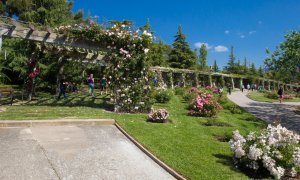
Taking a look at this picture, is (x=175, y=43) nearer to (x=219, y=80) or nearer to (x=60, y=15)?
(x=219, y=80)

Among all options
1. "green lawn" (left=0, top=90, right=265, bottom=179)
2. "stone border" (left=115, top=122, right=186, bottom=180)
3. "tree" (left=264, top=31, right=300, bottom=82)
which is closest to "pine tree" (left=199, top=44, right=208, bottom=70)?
"tree" (left=264, top=31, right=300, bottom=82)

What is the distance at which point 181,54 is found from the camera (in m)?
44.1

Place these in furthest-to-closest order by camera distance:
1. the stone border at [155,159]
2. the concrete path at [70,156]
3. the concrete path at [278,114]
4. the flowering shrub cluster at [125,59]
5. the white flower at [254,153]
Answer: the concrete path at [278,114] < the flowering shrub cluster at [125,59] < the white flower at [254,153] < the stone border at [155,159] < the concrete path at [70,156]

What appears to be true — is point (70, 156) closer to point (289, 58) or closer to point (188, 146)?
point (188, 146)

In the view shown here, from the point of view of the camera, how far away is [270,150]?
220 inches

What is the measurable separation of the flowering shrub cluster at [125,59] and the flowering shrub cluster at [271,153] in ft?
21.3

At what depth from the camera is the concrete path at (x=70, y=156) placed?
16.2 ft

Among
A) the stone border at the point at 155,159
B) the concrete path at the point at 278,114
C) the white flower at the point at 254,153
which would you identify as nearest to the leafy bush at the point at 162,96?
the concrete path at the point at 278,114

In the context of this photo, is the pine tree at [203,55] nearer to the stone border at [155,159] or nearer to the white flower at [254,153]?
the stone border at [155,159]

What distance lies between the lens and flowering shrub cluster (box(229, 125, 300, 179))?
5.32 metres

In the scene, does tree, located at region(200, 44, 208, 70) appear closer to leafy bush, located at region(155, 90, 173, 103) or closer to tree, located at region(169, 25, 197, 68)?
tree, located at region(169, 25, 197, 68)

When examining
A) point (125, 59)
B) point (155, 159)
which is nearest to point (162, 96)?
point (125, 59)

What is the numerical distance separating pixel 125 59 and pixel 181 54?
33.1 m

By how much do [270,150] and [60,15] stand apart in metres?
22.1
